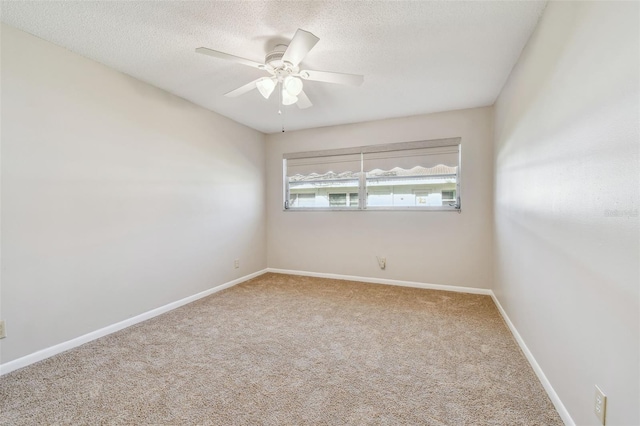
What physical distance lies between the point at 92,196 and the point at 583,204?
3208mm

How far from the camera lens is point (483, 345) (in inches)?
84.2

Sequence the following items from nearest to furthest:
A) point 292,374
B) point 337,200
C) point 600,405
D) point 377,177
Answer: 1. point 600,405
2. point 292,374
3. point 377,177
4. point 337,200

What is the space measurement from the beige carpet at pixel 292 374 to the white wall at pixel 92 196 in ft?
1.12

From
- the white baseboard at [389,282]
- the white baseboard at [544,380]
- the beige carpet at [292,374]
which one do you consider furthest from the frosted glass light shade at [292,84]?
the white baseboard at [389,282]

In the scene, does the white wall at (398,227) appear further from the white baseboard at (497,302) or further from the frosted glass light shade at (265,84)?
the frosted glass light shade at (265,84)

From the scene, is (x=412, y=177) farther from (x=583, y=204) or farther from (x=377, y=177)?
(x=583, y=204)

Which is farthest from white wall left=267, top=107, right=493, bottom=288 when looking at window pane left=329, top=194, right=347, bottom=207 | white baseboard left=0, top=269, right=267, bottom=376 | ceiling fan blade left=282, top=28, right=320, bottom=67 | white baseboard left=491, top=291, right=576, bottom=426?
ceiling fan blade left=282, top=28, right=320, bottom=67

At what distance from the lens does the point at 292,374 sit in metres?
1.80

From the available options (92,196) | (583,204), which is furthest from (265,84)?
(583,204)

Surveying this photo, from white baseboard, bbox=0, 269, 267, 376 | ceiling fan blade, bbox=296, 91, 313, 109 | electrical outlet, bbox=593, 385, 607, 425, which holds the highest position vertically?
ceiling fan blade, bbox=296, 91, 313, 109

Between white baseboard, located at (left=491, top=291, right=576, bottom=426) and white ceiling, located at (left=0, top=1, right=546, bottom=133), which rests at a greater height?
white ceiling, located at (left=0, top=1, right=546, bottom=133)

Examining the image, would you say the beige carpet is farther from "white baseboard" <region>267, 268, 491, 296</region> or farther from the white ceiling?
the white ceiling

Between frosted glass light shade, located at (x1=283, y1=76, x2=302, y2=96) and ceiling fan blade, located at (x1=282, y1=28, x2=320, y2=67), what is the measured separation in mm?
142

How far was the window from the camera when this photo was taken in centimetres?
357
